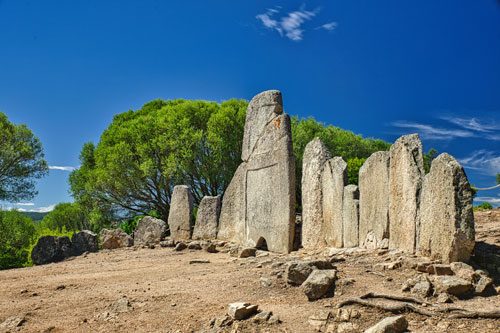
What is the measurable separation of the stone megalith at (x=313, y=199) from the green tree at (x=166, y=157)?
397 inches

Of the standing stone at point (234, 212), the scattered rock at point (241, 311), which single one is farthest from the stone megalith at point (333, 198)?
the scattered rock at point (241, 311)

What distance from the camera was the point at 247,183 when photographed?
1195 cm

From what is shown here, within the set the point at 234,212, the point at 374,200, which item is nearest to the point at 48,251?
the point at 234,212

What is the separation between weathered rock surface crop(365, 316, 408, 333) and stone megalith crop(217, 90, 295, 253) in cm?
554

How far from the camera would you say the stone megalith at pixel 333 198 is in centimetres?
939

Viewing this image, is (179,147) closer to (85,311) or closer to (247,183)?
(247,183)

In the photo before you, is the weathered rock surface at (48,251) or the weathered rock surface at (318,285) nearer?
the weathered rock surface at (318,285)

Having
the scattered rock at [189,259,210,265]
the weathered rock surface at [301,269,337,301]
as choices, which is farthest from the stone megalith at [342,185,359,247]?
the weathered rock surface at [301,269,337,301]

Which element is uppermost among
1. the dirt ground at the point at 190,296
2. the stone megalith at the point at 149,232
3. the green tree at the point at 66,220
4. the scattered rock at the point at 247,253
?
the green tree at the point at 66,220

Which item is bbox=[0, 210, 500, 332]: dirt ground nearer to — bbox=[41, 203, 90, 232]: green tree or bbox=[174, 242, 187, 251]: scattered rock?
bbox=[174, 242, 187, 251]: scattered rock

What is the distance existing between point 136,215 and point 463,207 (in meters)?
18.5

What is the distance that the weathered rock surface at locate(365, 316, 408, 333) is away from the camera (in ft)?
14.5

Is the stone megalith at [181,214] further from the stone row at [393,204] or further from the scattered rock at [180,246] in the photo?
the stone row at [393,204]

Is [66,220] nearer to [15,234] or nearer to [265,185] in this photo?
[15,234]
